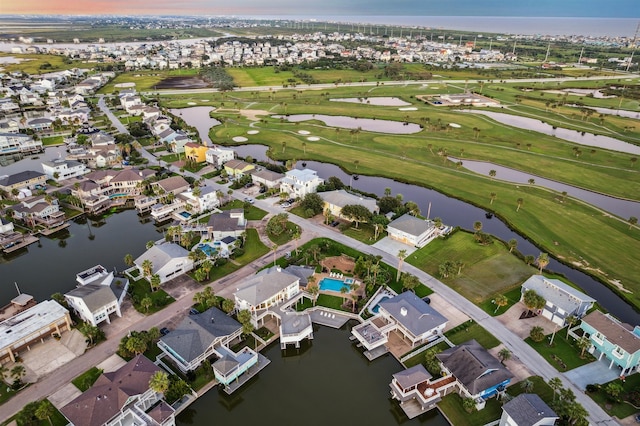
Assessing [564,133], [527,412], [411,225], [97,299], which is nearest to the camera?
[527,412]

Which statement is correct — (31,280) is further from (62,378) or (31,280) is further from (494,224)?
(494,224)

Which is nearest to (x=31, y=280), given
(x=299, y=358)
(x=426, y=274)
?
(x=299, y=358)

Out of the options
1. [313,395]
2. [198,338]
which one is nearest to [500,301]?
[313,395]

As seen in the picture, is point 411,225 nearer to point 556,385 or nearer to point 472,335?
point 472,335

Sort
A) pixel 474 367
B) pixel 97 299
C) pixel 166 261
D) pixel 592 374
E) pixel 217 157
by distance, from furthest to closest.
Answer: pixel 217 157 → pixel 166 261 → pixel 97 299 → pixel 592 374 → pixel 474 367

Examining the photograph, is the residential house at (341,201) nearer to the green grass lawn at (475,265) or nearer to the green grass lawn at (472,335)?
the green grass lawn at (475,265)

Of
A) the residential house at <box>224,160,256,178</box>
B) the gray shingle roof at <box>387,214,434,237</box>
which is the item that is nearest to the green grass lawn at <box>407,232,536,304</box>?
the gray shingle roof at <box>387,214,434,237</box>

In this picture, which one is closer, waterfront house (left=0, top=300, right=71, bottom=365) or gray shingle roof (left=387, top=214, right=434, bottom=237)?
waterfront house (left=0, top=300, right=71, bottom=365)

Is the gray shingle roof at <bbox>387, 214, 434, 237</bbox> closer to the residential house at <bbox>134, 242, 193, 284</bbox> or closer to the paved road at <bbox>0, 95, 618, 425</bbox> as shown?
the paved road at <bbox>0, 95, 618, 425</bbox>
